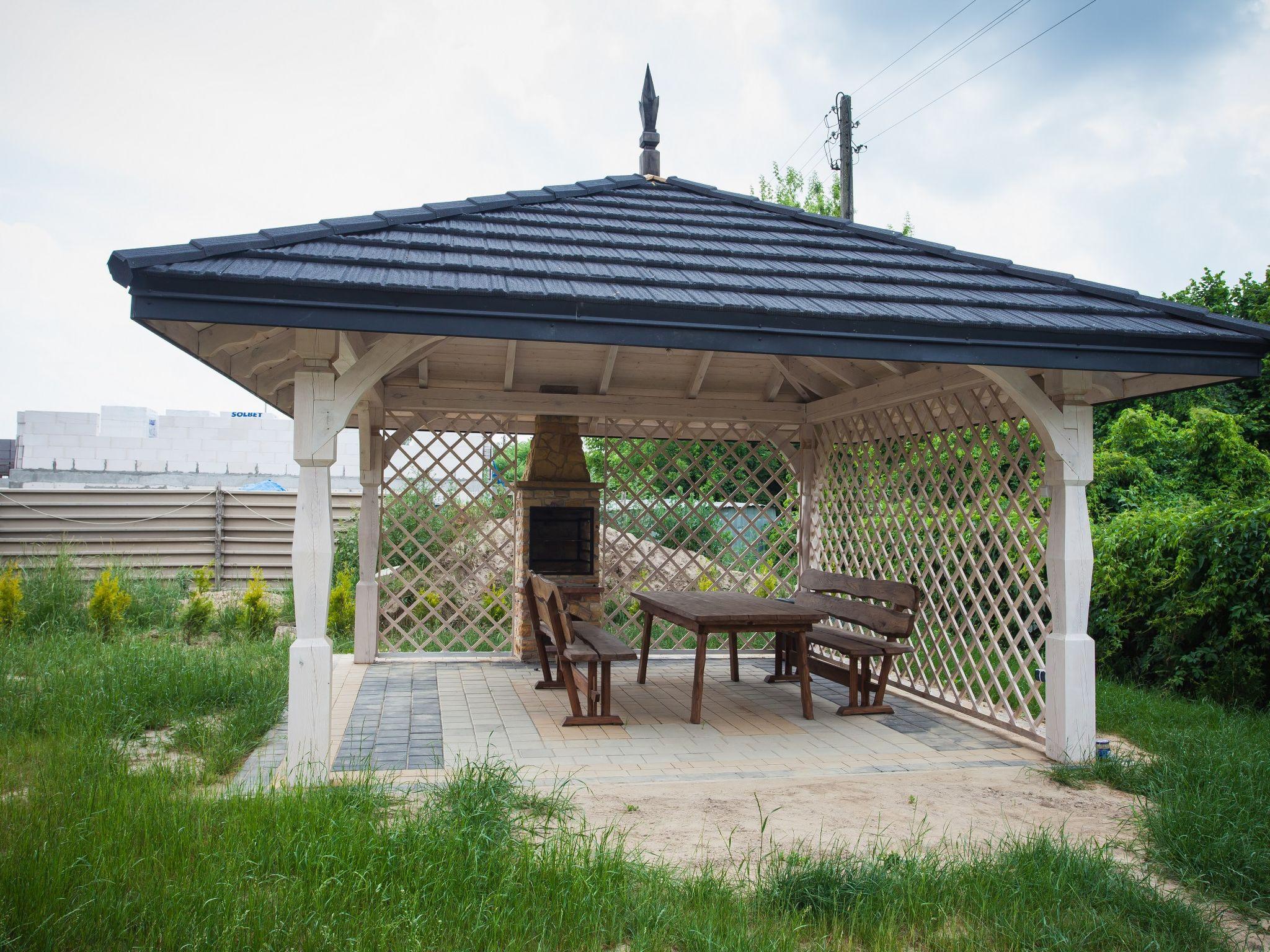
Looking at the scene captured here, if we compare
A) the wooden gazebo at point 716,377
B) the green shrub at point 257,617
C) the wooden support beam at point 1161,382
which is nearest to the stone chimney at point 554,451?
the wooden gazebo at point 716,377

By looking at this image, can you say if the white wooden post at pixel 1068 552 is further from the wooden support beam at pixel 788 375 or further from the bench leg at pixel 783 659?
the wooden support beam at pixel 788 375

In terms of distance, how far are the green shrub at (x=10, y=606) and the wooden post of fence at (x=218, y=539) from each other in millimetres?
2341

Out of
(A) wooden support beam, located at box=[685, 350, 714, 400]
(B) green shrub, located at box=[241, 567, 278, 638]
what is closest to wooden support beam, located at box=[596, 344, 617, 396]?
(A) wooden support beam, located at box=[685, 350, 714, 400]

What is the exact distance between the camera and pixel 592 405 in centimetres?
643

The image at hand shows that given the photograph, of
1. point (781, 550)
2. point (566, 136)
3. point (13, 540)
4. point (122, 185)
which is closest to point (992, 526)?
point (781, 550)

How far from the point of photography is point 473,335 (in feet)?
11.0

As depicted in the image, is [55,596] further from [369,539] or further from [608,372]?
[608,372]

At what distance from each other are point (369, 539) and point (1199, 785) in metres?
5.03

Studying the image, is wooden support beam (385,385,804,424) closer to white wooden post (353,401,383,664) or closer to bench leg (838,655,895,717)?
white wooden post (353,401,383,664)

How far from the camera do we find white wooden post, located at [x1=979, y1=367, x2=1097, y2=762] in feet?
13.1

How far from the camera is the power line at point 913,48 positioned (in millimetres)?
10195

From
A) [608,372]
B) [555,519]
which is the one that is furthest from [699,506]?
[608,372]

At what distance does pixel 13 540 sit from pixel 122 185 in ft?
37.2

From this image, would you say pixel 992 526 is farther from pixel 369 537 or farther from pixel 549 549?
pixel 369 537
